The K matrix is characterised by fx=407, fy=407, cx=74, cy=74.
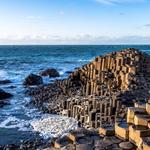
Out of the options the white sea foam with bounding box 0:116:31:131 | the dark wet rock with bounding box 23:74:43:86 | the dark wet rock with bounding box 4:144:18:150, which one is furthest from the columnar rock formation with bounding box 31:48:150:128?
the dark wet rock with bounding box 23:74:43:86

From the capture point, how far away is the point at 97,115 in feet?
56.6

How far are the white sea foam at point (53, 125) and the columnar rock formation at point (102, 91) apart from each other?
55 centimetres

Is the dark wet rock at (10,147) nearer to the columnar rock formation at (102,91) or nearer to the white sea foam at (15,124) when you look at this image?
the white sea foam at (15,124)

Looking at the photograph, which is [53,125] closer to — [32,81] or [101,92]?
[101,92]

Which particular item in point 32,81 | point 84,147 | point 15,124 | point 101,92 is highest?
point 84,147

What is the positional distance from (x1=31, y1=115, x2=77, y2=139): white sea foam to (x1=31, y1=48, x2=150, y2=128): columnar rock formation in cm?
55

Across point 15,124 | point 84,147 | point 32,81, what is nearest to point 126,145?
point 84,147

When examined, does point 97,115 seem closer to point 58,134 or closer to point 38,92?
point 58,134

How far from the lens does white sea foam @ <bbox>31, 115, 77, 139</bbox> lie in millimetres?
16394

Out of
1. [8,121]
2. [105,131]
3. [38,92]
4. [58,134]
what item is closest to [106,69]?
[38,92]

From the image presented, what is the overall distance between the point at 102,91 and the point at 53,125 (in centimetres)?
510

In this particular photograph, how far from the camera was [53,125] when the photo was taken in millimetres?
17688

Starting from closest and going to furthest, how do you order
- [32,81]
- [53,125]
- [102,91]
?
[53,125]
[102,91]
[32,81]

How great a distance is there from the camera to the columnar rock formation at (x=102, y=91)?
17.4 m
